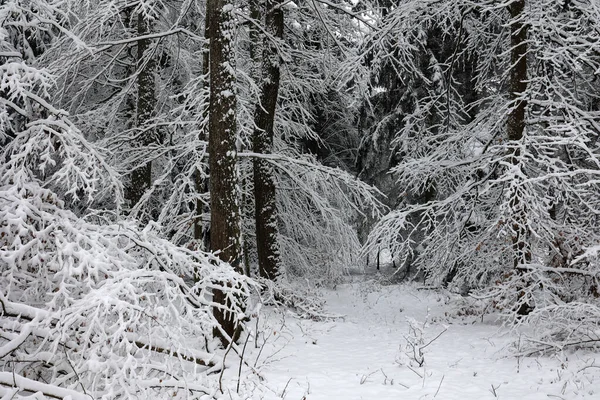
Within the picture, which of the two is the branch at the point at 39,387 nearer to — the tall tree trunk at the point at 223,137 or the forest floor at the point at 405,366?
the forest floor at the point at 405,366

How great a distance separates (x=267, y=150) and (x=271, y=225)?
5.54 feet

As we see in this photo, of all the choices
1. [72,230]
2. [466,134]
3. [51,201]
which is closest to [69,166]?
[51,201]

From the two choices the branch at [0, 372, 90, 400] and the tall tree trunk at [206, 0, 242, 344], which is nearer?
the branch at [0, 372, 90, 400]

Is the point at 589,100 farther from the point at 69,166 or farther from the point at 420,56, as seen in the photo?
the point at 69,166

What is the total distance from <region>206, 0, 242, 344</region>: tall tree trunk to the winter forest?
3 centimetres

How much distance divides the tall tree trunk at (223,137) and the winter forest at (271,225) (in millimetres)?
29

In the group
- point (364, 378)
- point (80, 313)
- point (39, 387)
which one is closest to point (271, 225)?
point (364, 378)

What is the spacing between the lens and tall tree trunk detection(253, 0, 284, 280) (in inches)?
419

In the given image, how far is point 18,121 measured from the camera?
698 centimetres

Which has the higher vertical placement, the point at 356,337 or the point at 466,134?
the point at 466,134

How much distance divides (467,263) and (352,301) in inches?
221

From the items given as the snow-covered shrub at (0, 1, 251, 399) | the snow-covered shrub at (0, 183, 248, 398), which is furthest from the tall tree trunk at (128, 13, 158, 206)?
the snow-covered shrub at (0, 183, 248, 398)

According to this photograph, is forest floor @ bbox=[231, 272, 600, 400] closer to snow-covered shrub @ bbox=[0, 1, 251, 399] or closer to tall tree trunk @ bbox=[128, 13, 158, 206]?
snow-covered shrub @ bbox=[0, 1, 251, 399]

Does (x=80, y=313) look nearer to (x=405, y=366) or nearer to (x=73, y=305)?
(x=73, y=305)
